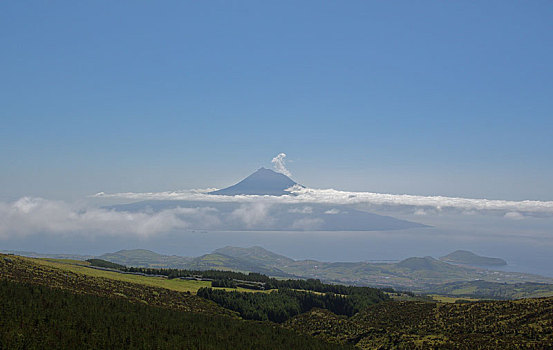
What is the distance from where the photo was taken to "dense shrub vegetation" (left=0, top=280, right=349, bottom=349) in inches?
2849

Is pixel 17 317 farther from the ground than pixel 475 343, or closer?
farther from the ground

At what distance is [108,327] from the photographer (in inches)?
3236

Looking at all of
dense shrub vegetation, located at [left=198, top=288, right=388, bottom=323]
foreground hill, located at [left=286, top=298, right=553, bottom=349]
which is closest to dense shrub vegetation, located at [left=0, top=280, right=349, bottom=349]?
foreground hill, located at [left=286, top=298, right=553, bottom=349]

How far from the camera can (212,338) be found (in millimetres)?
87562

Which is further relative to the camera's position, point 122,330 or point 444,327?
point 444,327

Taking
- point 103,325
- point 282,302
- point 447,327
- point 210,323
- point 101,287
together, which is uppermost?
point 103,325

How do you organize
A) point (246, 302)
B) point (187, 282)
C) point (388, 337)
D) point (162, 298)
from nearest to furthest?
1. point (388, 337)
2. point (162, 298)
3. point (246, 302)
4. point (187, 282)

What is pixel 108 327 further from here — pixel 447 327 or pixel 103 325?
pixel 447 327

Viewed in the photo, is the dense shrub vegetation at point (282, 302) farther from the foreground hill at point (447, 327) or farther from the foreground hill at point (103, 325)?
the foreground hill at point (103, 325)

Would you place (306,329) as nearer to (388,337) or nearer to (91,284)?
(388,337)

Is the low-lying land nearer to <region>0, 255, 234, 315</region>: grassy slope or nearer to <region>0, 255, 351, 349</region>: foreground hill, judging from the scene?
<region>0, 255, 351, 349</region>: foreground hill

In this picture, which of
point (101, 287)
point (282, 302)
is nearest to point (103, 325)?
point (101, 287)

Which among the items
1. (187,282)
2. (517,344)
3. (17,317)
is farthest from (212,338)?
(187,282)

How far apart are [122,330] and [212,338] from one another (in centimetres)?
1882
